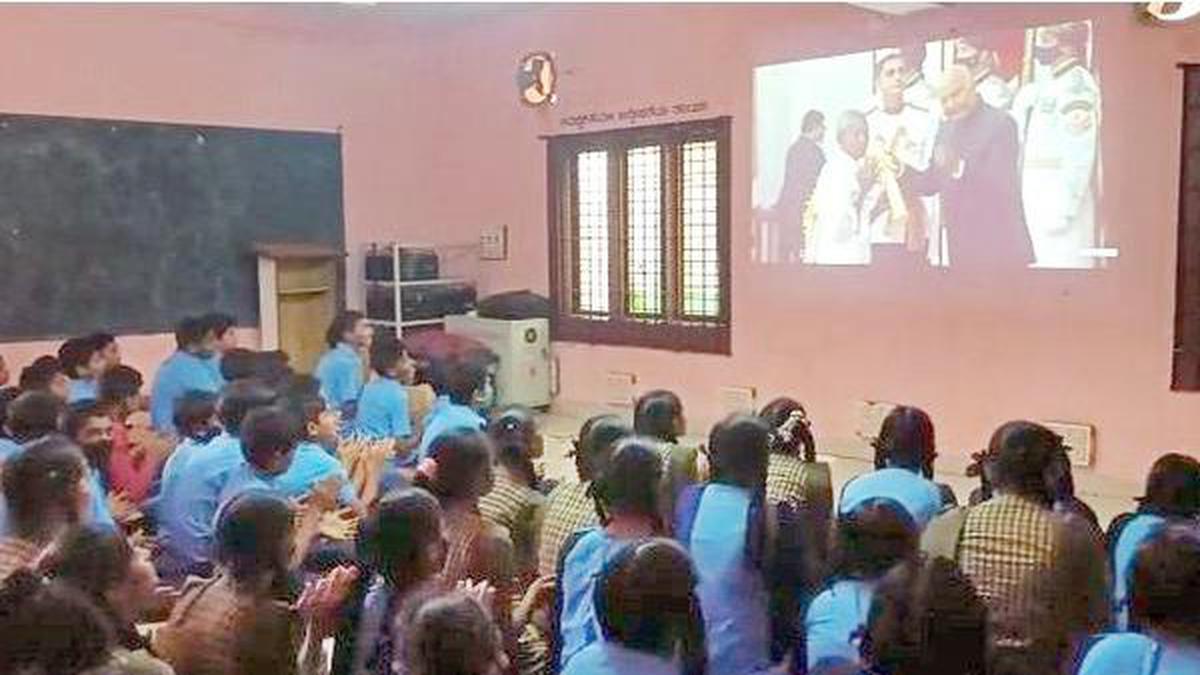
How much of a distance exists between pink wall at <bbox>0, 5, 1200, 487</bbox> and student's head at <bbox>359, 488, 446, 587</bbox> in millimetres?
4426

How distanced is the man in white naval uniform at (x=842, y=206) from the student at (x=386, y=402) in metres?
2.61

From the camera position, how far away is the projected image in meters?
5.86

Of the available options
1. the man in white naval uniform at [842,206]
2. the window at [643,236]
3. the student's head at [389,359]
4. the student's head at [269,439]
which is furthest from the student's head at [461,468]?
the window at [643,236]

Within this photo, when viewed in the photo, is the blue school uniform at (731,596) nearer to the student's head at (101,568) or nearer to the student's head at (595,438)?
the student's head at (595,438)

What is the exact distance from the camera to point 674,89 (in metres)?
7.58

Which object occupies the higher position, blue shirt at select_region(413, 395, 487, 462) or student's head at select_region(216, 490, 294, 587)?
student's head at select_region(216, 490, 294, 587)

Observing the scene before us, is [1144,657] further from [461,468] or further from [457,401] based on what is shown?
[457,401]

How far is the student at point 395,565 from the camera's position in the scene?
2.26 m

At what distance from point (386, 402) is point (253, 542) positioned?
333 centimetres

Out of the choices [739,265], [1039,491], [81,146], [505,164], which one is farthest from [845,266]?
[81,146]

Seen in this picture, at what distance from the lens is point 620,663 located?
6.31 ft

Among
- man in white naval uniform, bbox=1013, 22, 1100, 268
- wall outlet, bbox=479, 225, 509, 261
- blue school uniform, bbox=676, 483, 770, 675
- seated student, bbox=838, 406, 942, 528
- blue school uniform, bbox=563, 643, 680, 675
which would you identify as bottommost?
blue school uniform, bbox=676, 483, 770, 675

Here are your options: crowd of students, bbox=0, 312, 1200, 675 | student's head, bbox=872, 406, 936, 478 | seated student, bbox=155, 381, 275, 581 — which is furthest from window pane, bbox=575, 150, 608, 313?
student's head, bbox=872, 406, 936, 478

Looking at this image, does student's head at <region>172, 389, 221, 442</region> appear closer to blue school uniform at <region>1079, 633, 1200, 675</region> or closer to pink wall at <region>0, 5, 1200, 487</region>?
blue school uniform at <region>1079, 633, 1200, 675</region>
